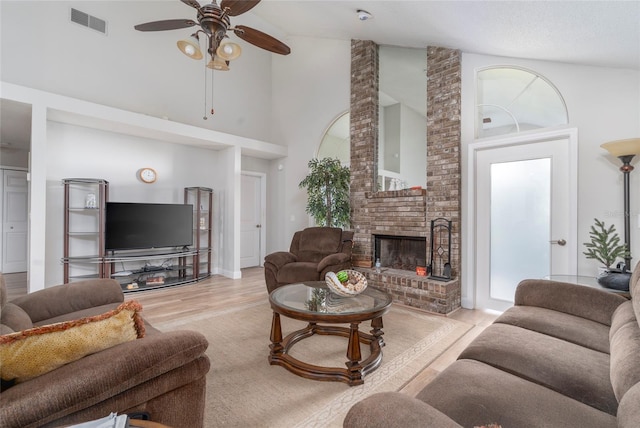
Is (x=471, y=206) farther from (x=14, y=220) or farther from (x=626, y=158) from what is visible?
(x=14, y=220)

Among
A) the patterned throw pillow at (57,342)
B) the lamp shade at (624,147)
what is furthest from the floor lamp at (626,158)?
the patterned throw pillow at (57,342)

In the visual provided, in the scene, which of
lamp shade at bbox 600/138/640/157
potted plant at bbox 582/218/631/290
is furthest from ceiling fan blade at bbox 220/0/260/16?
potted plant at bbox 582/218/631/290

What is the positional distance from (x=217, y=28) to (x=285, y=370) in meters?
2.87

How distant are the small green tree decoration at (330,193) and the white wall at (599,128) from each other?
2.86 m

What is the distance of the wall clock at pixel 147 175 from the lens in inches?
190

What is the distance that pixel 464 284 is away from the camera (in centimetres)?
369

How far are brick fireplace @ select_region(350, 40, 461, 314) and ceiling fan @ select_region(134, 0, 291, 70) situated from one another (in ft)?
6.71

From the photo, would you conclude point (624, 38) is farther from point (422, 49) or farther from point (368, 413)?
point (368, 413)

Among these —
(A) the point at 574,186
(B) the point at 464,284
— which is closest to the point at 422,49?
(A) the point at 574,186

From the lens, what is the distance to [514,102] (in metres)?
3.40

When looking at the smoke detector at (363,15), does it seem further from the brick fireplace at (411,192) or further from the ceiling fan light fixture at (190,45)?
the ceiling fan light fixture at (190,45)

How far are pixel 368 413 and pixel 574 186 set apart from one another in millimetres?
3251

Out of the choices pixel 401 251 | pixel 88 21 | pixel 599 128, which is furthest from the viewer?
pixel 401 251

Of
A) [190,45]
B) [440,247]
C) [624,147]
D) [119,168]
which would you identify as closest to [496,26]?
[624,147]
